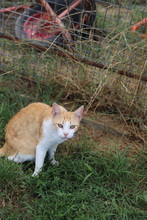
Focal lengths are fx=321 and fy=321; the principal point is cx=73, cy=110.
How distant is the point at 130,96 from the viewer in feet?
13.6

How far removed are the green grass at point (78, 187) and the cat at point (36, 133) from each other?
117mm

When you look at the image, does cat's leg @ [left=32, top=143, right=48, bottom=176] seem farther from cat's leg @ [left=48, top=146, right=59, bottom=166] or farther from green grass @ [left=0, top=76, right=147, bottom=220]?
cat's leg @ [left=48, top=146, right=59, bottom=166]

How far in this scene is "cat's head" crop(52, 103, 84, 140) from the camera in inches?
117

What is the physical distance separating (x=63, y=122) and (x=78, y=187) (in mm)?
694

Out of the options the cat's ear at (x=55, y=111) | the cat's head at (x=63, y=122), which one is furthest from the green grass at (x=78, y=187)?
the cat's ear at (x=55, y=111)

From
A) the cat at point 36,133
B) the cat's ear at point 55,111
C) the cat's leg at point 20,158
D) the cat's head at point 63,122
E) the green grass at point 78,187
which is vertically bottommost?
the green grass at point 78,187

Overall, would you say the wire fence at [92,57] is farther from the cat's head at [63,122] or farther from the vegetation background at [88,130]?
the cat's head at [63,122]

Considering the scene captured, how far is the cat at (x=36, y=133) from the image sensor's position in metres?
3.06

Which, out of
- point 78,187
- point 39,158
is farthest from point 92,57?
point 78,187

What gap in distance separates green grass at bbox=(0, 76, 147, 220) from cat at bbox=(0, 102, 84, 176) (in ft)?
0.38

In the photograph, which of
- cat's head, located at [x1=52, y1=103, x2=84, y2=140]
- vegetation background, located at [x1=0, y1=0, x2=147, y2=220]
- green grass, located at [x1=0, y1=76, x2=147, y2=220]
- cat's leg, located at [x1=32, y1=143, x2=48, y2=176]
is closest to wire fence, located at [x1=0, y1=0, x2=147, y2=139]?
vegetation background, located at [x1=0, y1=0, x2=147, y2=220]

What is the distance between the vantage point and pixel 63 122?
2990mm

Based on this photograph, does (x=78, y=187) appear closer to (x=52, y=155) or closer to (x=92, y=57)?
(x=52, y=155)

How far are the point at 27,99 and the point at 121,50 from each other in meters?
1.43
